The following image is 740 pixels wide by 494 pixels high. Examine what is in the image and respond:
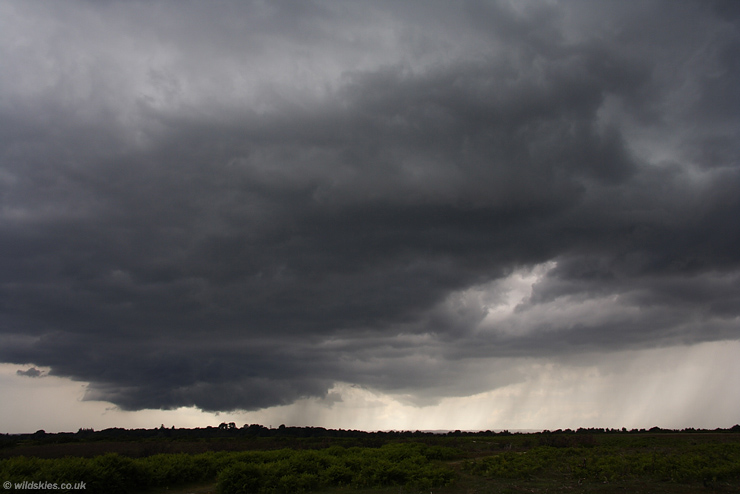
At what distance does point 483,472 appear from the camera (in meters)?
38.1

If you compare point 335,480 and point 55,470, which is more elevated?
point 55,470

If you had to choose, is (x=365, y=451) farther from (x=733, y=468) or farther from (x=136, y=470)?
(x=733, y=468)

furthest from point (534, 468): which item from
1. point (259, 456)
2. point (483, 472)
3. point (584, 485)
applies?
point (259, 456)

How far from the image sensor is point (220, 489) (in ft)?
98.2

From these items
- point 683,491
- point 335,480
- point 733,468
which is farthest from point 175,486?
point 733,468

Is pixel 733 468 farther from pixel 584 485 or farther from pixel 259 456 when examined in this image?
pixel 259 456

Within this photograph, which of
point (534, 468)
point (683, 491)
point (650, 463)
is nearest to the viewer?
point (683, 491)

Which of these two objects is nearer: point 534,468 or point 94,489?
point 94,489

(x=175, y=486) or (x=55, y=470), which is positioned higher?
(x=55, y=470)

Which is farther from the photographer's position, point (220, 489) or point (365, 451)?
point (365, 451)

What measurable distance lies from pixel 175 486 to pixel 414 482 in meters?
18.1

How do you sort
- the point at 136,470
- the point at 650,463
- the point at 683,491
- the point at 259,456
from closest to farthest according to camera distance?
the point at 683,491 < the point at 136,470 < the point at 650,463 < the point at 259,456

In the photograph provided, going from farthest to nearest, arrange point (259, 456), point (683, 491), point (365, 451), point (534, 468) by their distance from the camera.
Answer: point (365, 451) → point (259, 456) → point (534, 468) → point (683, 491)

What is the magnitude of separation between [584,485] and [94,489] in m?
30.9
